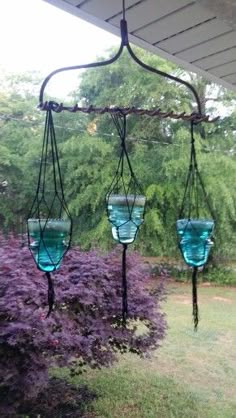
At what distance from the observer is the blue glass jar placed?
97 centimetres

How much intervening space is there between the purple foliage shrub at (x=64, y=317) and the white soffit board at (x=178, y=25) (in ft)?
3.93

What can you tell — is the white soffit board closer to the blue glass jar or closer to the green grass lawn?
the blue glass jar

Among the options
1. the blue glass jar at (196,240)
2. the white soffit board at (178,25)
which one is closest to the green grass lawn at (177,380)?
the blue glass jar at (196,240)

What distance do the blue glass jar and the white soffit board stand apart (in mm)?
431

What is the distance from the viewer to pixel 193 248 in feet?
3.18

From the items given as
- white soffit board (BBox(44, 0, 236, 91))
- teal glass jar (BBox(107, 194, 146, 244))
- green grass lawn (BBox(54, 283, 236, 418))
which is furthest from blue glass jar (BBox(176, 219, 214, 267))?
green grass lawn (BBox(54, 283, 236, 418))

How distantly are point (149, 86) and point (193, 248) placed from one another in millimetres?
5501

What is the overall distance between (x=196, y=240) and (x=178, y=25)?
1.70ft

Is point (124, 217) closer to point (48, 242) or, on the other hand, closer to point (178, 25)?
point (48, 242)

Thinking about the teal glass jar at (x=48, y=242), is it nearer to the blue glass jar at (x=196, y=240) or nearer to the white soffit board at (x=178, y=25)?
the blue glass jar at (x=196, y=240)

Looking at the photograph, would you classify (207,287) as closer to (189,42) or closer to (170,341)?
(170,341)

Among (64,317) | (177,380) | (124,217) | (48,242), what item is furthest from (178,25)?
(177,380)

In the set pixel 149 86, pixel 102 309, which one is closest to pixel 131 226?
pixel 102 309

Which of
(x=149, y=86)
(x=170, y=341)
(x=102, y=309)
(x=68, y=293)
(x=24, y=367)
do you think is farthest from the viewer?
(x=149, y=86)
